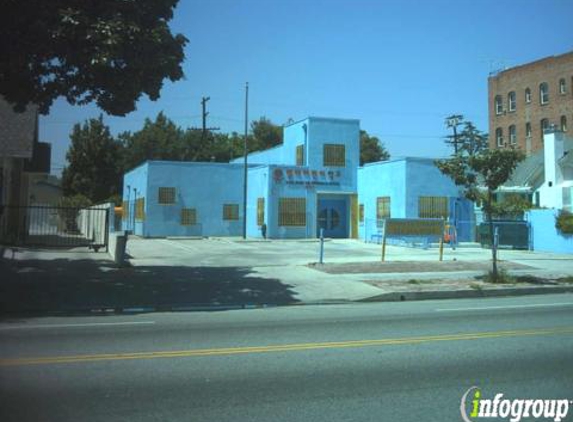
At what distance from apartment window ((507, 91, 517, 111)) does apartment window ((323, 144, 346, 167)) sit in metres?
29.8

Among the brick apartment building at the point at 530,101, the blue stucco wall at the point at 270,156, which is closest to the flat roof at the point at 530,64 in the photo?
the brick apartment building at the point at 530,101

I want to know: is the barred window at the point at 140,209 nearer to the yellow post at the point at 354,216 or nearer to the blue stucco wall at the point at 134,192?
the blue stucco wall at the point at 134,192

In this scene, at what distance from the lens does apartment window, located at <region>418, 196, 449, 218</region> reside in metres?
33.0

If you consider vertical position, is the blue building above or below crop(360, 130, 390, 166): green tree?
below

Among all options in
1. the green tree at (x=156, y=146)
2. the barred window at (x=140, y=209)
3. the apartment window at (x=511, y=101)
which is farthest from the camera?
the green tree at (x=156, y=146)

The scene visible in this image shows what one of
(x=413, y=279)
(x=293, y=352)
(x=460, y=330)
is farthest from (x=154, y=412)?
(x=413, y=279)

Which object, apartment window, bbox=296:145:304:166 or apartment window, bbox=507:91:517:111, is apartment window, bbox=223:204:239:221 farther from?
apartment window, bbox=507:91:517:111

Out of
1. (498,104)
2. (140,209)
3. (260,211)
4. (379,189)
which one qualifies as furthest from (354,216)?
(498,104)

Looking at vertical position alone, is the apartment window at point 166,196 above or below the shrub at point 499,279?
above

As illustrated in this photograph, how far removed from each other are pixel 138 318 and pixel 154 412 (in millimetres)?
5815

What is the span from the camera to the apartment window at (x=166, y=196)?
3722 centimetres

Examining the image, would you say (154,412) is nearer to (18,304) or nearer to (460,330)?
(460,330)

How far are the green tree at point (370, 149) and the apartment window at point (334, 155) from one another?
3490cm

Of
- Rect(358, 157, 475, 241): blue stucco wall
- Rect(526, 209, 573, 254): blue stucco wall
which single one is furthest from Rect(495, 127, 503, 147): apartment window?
Rect(526, 209, 573, 254): blue stucco wall
